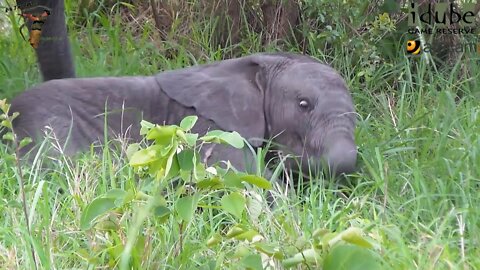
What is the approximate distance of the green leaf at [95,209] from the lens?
282 cm

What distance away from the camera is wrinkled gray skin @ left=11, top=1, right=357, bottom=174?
4324mm

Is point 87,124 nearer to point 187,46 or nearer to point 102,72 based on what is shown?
point 102,72

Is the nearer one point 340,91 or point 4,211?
point 4,211

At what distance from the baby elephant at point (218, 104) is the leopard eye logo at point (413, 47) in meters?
1.24

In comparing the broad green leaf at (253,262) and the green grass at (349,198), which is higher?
the broad green leaf at (253,262)

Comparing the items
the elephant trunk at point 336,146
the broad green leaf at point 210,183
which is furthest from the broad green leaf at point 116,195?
the elephant trunk at point 336,146

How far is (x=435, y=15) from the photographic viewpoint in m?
5.85

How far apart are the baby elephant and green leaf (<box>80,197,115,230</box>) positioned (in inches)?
54.4

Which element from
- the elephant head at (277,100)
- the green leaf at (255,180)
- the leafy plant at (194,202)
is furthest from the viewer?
the elephant head at (277,100)

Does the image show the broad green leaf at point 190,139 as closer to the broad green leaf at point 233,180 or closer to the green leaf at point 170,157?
the green leaf at point 170,157

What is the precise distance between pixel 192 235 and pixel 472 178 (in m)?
1.11

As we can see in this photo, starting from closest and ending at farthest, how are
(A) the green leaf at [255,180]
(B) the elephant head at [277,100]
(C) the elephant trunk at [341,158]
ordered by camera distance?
(A) the green leaf at [255,180], (C) the elephant trunk at [341,158], (B) the elephant head at [277,100]

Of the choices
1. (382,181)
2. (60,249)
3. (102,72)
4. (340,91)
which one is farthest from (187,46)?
(60,249)

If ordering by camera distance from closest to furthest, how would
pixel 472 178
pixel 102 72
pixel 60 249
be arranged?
1. pixel 60 249
2. pixel 472 178
3. pixel 102 72
